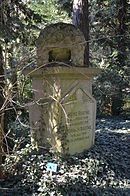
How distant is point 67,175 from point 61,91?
1.33 meters

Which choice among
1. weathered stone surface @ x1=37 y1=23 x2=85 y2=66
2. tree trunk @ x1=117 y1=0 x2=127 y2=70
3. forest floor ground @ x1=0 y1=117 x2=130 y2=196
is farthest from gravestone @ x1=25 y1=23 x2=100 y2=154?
tree trunk @ x1=117 y1=0 x2=127 y2=70

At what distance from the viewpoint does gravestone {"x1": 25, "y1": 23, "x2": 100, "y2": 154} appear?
4.36m

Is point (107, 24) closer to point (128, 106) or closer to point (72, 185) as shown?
point (128, 106)

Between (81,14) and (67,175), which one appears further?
(81,14)

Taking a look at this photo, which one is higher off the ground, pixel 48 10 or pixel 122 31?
pixel 48 10

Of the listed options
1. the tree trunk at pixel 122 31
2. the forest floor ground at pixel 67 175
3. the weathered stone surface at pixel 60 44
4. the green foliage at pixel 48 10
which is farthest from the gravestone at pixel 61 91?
the green foliage at pixel 48 10

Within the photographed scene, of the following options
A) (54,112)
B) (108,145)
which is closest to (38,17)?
(54,112)

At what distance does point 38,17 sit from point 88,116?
2.30 meters

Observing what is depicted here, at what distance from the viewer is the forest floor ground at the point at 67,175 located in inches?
145

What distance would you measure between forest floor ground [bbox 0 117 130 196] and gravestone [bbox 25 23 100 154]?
287mm

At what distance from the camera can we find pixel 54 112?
4406 mm

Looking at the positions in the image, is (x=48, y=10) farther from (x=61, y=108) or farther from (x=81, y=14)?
(x=61, y=108)

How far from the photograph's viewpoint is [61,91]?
14.3ft

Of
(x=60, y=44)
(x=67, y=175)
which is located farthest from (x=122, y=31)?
(x=67, y=175)
